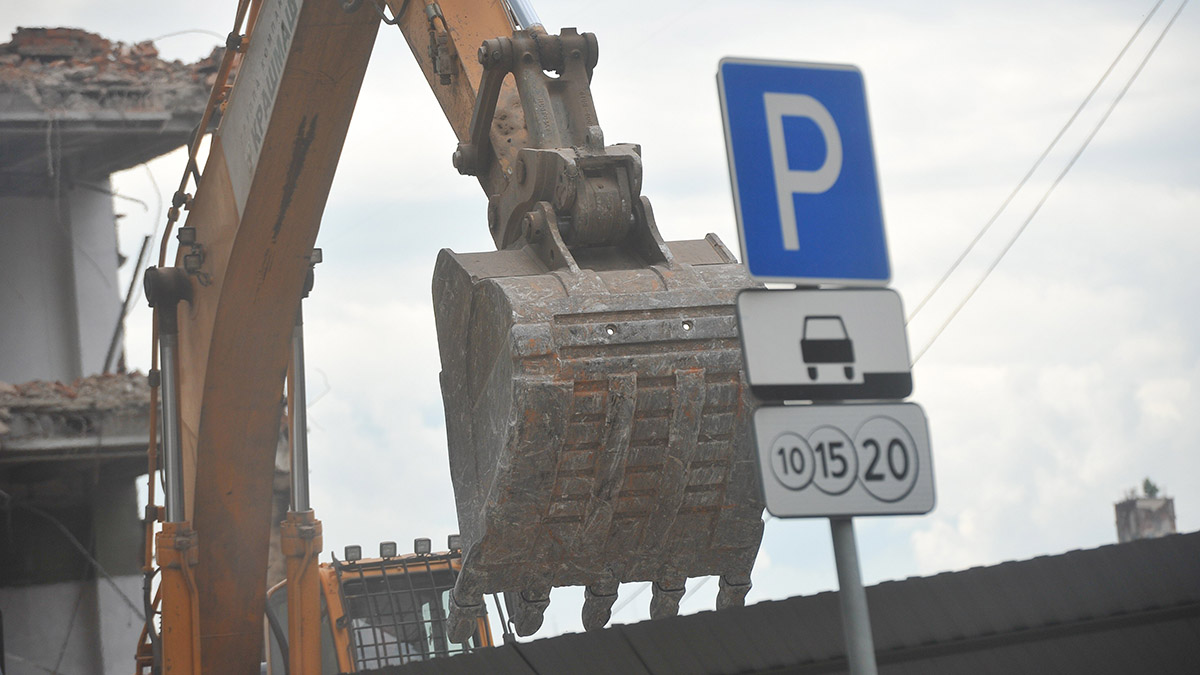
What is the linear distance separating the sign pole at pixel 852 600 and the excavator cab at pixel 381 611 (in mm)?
5618

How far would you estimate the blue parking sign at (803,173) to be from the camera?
260 centimetres

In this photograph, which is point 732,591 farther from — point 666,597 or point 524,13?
point 524,13

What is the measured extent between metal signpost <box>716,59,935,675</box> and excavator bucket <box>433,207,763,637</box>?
38.1 inches

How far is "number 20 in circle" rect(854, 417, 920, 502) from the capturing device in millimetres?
2512

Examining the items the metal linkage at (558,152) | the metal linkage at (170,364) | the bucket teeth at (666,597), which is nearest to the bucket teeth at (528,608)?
the bucket teeth at (666,597)

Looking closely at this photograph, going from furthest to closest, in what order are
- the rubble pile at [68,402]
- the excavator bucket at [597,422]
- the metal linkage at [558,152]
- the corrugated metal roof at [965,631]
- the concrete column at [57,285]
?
the concrete column at [57,285]
the rubble pile at [68,402]
the corrugated metal roof at [965,631]
the metal linkage at [558,152]
the excavator bucket at [597,422]

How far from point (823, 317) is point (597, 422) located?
110cm

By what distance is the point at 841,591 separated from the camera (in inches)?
97.3

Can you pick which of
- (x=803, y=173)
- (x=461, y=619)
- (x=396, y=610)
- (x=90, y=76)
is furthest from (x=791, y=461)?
(x=90, y=76)

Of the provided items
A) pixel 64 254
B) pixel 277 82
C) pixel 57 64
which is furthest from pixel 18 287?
pixel 277 82

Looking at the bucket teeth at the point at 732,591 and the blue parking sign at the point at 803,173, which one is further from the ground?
the blue parking sign at the point at 803,173

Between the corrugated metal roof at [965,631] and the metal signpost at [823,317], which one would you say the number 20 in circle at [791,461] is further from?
the corrugated metal roof at [965,631]

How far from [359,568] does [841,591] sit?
6.24 m

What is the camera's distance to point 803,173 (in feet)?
8.73
